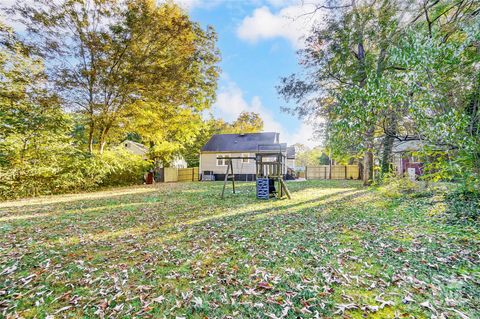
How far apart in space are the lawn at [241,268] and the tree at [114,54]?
749 cm

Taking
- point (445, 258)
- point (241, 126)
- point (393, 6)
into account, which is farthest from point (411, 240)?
point (241, 126)

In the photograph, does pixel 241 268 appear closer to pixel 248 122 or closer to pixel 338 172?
pixel 338 172

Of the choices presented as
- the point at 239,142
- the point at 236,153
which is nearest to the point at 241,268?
the point at 236,153

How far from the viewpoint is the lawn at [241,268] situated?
6.81 feet

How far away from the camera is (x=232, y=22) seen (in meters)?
10.1

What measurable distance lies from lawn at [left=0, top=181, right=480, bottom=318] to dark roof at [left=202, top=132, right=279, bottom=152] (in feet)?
51.8

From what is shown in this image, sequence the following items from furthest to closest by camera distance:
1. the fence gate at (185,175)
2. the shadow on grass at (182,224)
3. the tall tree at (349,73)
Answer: the fence gate at (185,175)
the tall tree at (349,73)
the shadow on grass at (182,224)

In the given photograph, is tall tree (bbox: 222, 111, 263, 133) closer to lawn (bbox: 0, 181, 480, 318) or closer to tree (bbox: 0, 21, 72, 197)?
tree (bbox: 0, 21, 72, 197)

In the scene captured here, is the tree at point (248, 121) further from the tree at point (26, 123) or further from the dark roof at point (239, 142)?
the tree at point (26, 123)

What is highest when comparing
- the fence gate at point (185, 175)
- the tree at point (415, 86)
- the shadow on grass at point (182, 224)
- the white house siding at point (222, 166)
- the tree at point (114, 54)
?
the tree at point (114, 54)

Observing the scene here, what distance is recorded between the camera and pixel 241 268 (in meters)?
2.86

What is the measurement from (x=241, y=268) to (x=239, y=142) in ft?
62.3

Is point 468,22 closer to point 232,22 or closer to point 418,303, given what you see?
point 418,303

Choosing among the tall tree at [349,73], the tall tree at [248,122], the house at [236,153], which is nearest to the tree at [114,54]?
the tall tree at [349,73]
